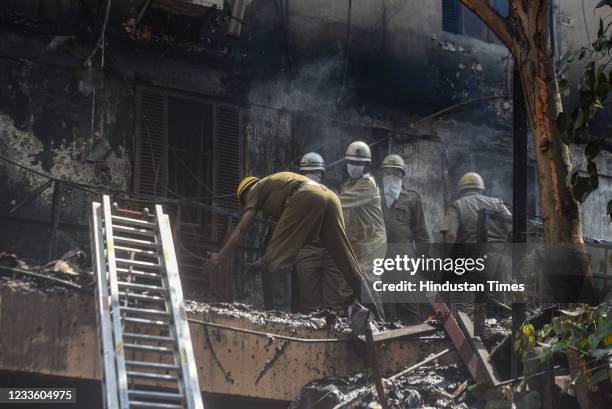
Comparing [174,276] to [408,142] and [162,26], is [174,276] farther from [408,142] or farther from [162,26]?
[408,142]

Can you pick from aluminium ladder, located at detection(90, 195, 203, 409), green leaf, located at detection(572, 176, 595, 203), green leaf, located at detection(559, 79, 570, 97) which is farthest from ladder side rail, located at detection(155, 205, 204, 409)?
green leaf, located at detection(559, 79, 570, 97)

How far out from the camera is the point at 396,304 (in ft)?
42.6

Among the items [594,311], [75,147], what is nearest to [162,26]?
[75,147]

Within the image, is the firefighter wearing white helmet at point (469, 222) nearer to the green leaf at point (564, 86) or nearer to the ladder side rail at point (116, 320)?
the ladder side rail at point (116, 320)

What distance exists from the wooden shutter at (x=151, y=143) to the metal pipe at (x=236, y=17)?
110 centimetres

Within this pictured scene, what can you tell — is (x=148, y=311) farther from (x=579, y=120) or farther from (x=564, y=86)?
(x=579, y=120)

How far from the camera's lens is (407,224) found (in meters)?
13.6

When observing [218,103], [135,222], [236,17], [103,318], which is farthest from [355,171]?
[103,318]

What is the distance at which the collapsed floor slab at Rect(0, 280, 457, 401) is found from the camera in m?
10.2

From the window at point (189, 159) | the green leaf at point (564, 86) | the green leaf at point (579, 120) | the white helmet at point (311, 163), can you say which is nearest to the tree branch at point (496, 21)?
the green leaf at point (564, 86)

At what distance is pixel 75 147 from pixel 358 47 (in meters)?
4.14

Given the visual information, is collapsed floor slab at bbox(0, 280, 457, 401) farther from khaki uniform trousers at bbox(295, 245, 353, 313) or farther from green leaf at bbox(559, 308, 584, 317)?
green leaf at bbox(559, 308, 584, 317)

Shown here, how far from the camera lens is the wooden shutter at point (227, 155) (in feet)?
47.9

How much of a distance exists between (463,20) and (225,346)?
25.9 ft
